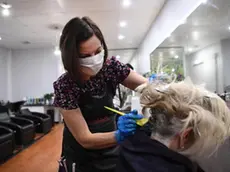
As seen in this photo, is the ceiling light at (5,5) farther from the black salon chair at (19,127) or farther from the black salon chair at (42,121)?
the black salon chair at (42,121)

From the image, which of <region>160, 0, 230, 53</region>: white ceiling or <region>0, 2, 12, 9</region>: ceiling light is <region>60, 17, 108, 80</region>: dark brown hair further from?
<region>0, 2, 12, 9</region>: ceiling light

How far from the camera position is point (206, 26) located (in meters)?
2.11

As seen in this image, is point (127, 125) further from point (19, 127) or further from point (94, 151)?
point (19, 127)

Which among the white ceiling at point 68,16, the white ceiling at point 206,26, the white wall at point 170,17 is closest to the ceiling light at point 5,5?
the white ceiling at point 68,16

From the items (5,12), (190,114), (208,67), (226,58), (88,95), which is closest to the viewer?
(190,114)

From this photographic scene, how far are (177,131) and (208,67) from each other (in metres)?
1.58

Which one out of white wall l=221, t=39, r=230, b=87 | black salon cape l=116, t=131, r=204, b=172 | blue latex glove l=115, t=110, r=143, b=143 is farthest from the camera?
white wall l=221, t=39, r=230, b=87

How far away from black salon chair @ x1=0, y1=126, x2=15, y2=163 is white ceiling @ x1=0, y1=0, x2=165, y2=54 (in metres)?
2.30

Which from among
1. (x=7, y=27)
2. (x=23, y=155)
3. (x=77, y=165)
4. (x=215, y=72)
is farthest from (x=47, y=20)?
(x=77, y=165)

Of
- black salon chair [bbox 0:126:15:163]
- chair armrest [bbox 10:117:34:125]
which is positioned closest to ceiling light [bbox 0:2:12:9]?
black salon chair [bbox 0:126:15:163]

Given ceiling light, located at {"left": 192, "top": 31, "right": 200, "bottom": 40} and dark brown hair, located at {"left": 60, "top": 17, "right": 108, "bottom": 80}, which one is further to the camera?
ceiling light, located at {"left": 192, "top": 31, "right": 200, "bottom": 40}

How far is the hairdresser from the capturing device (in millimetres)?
977

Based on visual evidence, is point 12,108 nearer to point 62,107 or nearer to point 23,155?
point 23,155

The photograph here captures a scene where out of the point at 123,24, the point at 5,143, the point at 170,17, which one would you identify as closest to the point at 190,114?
the point at 170,17
